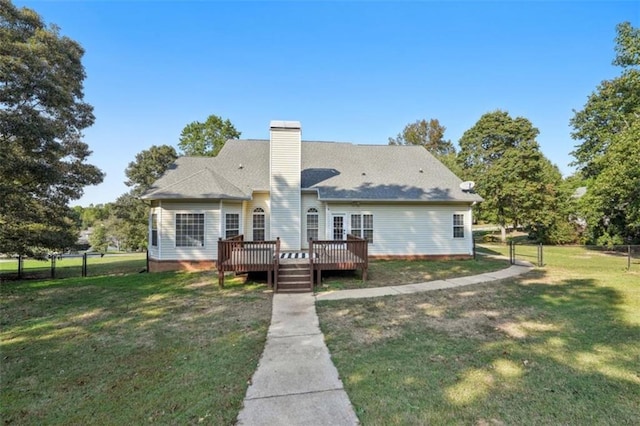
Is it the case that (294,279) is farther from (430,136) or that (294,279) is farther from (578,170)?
(430,136)

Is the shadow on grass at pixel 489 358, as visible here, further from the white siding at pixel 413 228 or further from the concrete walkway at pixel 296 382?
the white siding at pixel 413 228

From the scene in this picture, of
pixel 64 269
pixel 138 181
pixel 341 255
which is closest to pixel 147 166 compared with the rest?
pixel 138 181

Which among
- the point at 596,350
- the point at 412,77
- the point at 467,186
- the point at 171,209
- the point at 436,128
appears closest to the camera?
the point at 596,350

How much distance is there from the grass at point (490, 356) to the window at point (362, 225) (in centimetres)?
657

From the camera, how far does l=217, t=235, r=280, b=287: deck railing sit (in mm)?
9672

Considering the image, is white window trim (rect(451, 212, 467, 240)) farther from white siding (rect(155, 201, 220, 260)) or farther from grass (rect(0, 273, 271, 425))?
white siding (rect(155, 201, 220, 260))

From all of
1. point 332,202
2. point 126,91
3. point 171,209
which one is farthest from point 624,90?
point 126,91

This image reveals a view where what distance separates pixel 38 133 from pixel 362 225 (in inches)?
513

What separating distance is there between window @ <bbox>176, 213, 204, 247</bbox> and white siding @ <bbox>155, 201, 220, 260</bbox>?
0.16 metres

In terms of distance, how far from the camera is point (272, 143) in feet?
45.9

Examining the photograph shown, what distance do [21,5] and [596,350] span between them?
796 inches

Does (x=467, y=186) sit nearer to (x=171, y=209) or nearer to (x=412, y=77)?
(x=412, y=77)

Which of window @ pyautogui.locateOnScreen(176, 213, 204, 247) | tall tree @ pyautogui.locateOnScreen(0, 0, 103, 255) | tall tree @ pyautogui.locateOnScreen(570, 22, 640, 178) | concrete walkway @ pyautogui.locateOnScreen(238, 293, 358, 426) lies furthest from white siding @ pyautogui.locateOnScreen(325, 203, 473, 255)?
tall tree @ pyautogui.locateOnScreen(0, 0, 103, 255)

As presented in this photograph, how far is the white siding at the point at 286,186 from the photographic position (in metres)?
14.0
